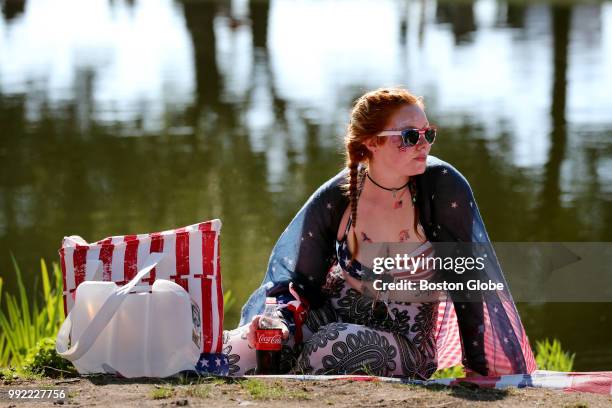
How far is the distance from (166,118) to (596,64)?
22.4ft

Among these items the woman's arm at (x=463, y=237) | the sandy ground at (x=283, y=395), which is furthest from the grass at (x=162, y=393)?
the woman's arm at (x=463, y=237)

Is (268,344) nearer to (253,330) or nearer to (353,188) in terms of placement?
(253,330)

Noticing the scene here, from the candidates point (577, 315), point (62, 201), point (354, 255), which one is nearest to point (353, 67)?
point (62, 201)

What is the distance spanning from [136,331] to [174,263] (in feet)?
1.00

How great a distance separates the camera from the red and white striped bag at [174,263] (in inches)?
170

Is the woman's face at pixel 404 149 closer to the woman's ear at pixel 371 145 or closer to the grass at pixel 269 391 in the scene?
Result: the woman's ear at pixel 371 145

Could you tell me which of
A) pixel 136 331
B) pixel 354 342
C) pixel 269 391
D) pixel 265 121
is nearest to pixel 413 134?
pixel 354 342

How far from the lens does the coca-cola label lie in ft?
14.0

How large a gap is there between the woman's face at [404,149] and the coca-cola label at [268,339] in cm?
72

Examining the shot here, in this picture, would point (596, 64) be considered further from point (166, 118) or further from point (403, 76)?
point (166, 118)

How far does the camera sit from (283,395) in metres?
3.85

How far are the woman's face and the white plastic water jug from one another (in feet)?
2.88

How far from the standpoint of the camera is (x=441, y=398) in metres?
3.83

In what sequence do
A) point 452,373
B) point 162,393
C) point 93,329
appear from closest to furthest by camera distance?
point 162,393 < point 93,329 < point 452,373
